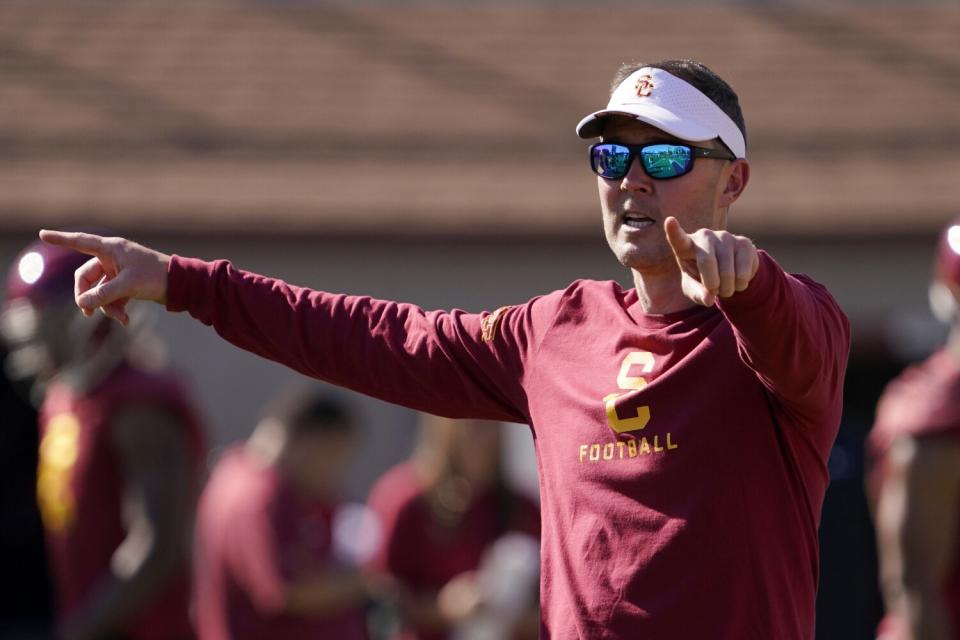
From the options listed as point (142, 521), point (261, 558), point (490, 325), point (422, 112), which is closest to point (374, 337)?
point (490, 325)

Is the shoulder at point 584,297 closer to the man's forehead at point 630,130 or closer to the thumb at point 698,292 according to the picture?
the man's forehead at point 630,130

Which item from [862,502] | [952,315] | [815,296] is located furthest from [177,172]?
[815,296]

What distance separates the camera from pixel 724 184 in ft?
11.9

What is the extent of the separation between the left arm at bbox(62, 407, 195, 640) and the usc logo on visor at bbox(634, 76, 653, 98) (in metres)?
2.92

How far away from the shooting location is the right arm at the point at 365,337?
381cm

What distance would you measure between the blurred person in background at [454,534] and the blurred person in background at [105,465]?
1.78 meters

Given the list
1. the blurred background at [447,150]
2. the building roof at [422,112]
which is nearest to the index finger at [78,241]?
the blurred background at [447,150]

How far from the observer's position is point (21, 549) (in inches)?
241

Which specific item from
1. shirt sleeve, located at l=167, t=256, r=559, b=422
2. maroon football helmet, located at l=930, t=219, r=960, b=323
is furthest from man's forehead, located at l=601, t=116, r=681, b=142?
maroon football helmet, located at l=930, t=219, r=960, b=323

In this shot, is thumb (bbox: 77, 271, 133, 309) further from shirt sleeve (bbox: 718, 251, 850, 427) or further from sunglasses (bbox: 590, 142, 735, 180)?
shirt sleeve (bbox: 718, 251, 850, 427)

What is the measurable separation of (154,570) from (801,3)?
9.87m

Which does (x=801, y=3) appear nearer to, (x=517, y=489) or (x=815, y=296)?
(x=517, y=489)

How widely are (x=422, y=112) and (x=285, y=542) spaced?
6386 mm

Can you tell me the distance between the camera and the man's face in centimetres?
353
